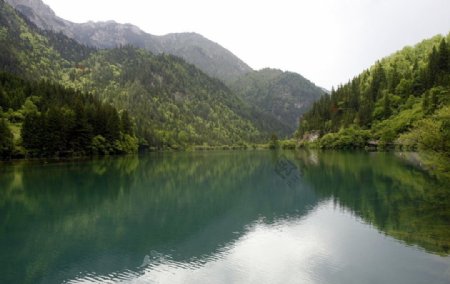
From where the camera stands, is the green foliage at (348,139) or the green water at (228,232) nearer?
the green water at (228,232)

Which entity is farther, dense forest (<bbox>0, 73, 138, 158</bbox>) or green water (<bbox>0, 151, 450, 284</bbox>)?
dense forest (<bbox>0, 73, 138, 158</bbox>)

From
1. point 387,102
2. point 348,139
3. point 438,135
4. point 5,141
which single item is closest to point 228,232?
point 438,135

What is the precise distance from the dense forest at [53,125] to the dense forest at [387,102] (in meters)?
89.4

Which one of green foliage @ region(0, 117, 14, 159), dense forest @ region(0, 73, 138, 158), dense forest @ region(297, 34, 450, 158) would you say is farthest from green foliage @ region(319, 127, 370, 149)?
green foliage @ region(0, 117, 14, 159)

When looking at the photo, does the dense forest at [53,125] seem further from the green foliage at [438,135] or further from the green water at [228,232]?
the green foliage at [438,135]

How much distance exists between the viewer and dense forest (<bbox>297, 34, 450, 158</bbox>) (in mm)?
127438

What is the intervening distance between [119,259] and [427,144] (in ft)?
100

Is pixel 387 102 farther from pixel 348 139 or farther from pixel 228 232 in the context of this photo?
pixel 228 232

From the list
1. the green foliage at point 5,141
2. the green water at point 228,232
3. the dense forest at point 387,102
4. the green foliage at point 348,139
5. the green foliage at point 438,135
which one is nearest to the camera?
the green water at point 228,232

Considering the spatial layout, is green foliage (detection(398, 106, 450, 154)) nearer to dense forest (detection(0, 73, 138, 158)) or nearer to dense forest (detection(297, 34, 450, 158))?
dense forest (detection(297, 34, 450, 158))

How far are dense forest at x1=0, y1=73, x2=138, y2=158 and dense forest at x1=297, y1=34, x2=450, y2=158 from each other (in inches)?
3518

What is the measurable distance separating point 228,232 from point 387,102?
13965 centimetres

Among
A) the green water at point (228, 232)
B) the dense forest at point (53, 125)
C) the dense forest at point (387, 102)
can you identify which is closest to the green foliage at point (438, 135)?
the green water at point (228, 232)

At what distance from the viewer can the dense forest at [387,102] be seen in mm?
127438
